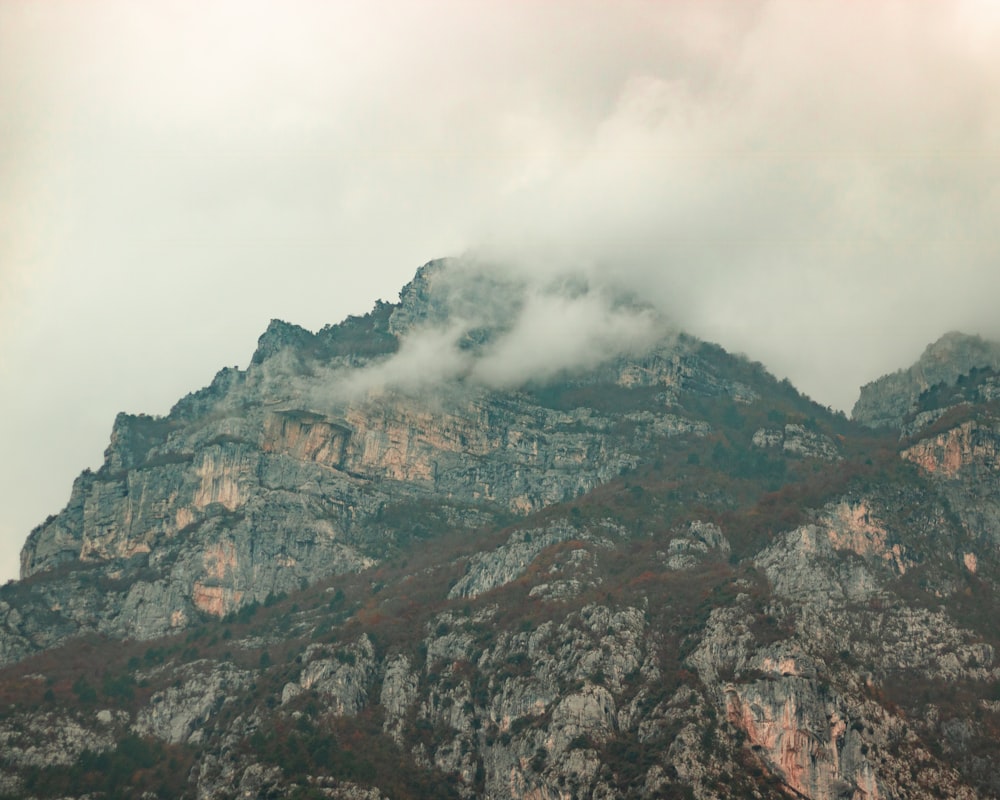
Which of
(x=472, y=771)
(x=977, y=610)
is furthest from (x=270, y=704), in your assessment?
(x=977, y=610)

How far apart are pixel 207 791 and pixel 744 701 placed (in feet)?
201

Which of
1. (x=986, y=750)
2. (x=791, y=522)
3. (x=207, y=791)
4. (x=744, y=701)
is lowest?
(x=986, y=750)

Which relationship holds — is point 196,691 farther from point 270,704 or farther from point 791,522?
point 791,522

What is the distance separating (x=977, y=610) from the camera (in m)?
163

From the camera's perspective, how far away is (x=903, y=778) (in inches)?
5266

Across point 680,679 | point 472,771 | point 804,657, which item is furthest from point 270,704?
point 804,657

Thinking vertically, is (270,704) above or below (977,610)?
above

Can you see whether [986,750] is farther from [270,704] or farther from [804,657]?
[270,704]

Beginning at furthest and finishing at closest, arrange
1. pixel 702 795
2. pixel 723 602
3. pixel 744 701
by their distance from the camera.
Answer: pixel 723 602, pixel 744 701, pixel 702 795

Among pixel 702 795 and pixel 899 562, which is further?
pixel 899 562

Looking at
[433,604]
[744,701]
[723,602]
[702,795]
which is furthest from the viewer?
[433,604]

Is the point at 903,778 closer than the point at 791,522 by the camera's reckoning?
Yes

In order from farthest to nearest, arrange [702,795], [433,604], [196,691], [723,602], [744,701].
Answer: [433,604] < [196,691] < [723,602] < [744,701] < [702,795]

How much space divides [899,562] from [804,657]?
37538 millimetres
